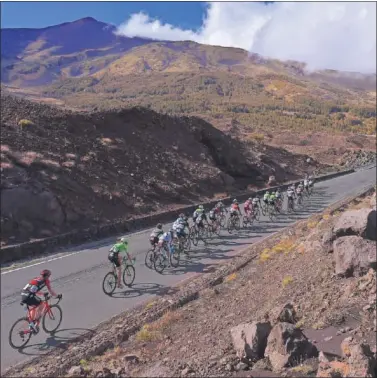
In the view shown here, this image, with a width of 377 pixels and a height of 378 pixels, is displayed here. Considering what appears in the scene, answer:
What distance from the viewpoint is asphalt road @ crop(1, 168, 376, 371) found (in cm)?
1087

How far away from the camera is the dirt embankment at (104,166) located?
23.5 m

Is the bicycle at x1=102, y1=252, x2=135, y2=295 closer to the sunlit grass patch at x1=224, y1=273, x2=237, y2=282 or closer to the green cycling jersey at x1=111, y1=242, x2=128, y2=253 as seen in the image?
the green cycling jersey at x1=111, y1=242, x2=128, y2=253

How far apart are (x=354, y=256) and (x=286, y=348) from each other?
17.0ft

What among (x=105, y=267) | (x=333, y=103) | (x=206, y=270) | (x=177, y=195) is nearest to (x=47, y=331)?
(x=105, y=267)

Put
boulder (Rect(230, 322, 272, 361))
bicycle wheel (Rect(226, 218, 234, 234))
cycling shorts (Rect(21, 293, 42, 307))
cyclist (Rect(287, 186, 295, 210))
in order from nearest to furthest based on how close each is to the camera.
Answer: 1. boulder (Rect(230, 322, 272, 361))
2. cycling shorts (Rect(21, 293, 42, 307))
3. bicycle wheel (Rect(226, 218, 234, 234))
4. cyclist (Rect(287, 186, 295, 210))

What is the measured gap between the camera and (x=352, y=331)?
9.09 metres

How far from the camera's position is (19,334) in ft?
32.8

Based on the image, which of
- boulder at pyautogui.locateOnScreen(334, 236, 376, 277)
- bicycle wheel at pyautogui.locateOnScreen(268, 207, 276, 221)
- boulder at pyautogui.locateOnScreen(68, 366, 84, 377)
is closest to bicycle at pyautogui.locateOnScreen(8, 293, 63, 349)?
boulder at pyautogui.locateOnScreen(68, 366, 84, 377)

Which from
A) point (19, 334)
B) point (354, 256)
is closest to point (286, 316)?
point (354, 256)

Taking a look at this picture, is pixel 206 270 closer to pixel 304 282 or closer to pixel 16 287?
pixel 304 282

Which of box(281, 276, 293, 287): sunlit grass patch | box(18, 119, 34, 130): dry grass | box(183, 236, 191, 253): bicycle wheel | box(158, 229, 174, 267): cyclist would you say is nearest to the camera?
box(281, 276, 293, 287): sunlit grass patch

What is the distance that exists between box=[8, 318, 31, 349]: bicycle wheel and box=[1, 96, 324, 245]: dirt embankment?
34.6ft

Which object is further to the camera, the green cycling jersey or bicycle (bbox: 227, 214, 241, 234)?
bicycle (bbox: 227, 214, 241, 234)

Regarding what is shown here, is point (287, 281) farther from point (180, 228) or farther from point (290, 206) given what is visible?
point (290, 206)
